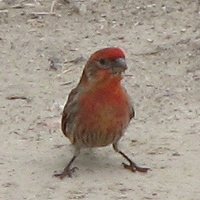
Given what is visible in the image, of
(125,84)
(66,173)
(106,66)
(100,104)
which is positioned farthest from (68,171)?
(125,84)

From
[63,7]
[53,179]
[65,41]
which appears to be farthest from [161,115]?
[63,7]

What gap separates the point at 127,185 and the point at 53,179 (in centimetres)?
60

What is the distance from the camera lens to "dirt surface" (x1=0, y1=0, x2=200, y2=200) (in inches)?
274

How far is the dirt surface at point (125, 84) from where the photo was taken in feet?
22.8

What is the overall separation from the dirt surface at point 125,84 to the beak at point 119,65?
90cm

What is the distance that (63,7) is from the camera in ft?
35.0

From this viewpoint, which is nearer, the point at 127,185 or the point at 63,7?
the point at 127,185

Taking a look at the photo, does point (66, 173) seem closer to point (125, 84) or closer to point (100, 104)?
point (100, 104)

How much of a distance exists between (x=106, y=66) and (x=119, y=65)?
0.14m

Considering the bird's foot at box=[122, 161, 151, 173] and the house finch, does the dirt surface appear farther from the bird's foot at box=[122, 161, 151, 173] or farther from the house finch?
the house finch

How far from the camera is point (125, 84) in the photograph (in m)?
8.84

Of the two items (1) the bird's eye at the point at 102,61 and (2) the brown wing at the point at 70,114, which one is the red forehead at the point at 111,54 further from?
(2) the brown wing at the point at 70,114

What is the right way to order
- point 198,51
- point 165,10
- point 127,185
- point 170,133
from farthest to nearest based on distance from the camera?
point 165,10
point 198,51
point 170,133
point 127,185

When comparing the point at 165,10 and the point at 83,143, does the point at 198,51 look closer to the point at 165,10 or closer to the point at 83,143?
the point at 165,10
